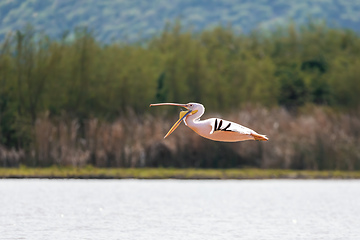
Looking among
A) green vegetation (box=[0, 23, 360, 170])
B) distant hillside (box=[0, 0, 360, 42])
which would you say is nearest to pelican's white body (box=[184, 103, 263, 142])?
green vegetation (box=[0, 23, 360, 170])

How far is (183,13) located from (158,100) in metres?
127

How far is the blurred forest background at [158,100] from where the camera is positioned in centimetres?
3059

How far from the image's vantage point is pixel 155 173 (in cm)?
2952

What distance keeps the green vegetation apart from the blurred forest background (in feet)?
0.17

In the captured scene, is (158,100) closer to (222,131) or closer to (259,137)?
(222,131)

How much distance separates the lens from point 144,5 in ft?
550

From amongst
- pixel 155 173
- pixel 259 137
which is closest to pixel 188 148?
pixel 155 173

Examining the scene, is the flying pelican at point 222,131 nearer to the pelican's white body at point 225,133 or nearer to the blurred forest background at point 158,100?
the pelican's white body at point 225,133

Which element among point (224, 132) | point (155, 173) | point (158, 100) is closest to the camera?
point (224, 132)

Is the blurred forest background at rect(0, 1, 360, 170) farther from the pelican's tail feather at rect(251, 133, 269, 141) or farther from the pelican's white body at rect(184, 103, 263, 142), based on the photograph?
the pelican's tail feather at rect(251, 133, 269, 141)

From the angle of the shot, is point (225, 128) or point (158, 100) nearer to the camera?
point (225, 128)
